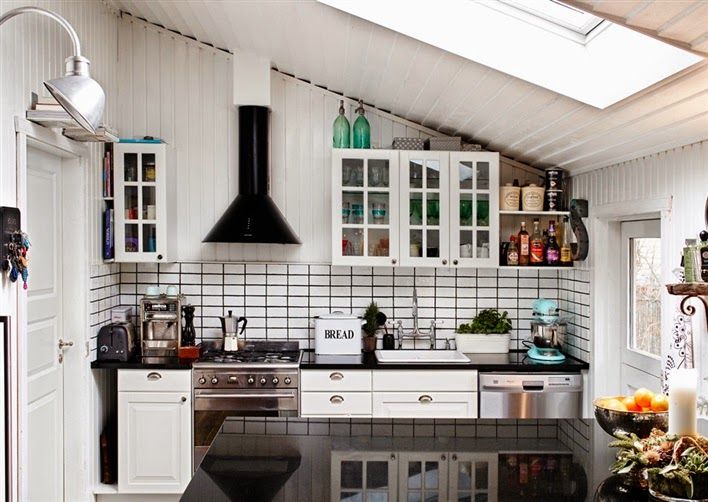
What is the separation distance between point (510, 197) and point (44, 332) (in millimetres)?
2875

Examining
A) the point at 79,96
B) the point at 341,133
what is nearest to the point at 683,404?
the point at 79,96

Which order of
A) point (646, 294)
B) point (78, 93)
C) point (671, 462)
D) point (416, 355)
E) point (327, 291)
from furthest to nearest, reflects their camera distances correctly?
1. point (327, 291)
2. point (416, 355)
3. point (646, 294)
4. point (78, 93)
5. point (671, 462)

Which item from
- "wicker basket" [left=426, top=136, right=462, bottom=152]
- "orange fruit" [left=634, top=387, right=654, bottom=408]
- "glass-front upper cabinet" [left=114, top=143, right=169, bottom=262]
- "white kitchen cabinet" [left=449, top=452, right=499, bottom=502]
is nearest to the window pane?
"wicker basket" [left=426, top=136, right=462, bottom=152]

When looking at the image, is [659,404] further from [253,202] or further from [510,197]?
[253,202]

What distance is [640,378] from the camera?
→ 3.63 metres

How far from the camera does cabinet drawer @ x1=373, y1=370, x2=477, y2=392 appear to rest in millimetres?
3904

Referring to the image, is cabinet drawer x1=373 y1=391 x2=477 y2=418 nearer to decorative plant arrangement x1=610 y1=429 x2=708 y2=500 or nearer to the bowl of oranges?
the bowl of oranges

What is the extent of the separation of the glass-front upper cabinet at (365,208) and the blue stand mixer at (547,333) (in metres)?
1.02

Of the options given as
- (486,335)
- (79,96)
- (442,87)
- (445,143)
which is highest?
(442,87)

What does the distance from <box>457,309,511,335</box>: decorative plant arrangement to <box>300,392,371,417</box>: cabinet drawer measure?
3.03 feet

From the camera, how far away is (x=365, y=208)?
410 centimetres

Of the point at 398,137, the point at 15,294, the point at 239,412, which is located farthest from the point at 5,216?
the point at 398,137

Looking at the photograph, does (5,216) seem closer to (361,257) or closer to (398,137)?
(361,257)

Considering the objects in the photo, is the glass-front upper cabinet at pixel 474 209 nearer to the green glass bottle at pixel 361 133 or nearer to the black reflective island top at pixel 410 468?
the green glass bottle at pixel 361 133
